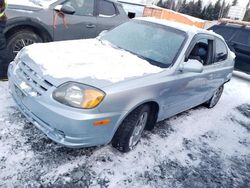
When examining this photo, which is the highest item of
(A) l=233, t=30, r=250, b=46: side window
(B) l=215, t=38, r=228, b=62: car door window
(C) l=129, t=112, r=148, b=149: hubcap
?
(B) l=215, t=38, r=228, b=62: car door window

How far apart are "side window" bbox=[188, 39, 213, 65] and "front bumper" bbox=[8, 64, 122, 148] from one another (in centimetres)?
186

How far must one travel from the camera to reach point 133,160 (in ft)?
10.9

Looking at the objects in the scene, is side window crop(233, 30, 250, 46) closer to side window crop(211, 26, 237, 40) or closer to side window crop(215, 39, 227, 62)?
side window crop(211, 26, 237, 40)

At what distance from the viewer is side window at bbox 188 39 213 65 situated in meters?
4.10

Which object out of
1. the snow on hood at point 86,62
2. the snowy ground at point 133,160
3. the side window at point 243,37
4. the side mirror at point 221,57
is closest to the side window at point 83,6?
the snow on hood at point 86,62

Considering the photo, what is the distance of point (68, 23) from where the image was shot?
18.6 feet

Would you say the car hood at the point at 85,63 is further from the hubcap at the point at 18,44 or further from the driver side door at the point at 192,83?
the hubcap at the point at 18,44

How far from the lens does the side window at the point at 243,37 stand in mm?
8198

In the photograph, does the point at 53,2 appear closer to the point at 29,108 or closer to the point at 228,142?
the point at 29,108

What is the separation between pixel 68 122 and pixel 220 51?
3.39 m

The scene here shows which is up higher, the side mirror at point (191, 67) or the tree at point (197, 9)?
the side mirror at point (191, 67)

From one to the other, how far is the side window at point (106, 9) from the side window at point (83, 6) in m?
0.24

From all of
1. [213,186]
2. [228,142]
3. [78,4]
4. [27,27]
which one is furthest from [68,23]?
[213,186]

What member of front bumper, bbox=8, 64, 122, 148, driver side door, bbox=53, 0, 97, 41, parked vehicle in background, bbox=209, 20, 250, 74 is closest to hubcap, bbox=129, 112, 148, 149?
front bumper, bbox=8, 64, 122, 148
